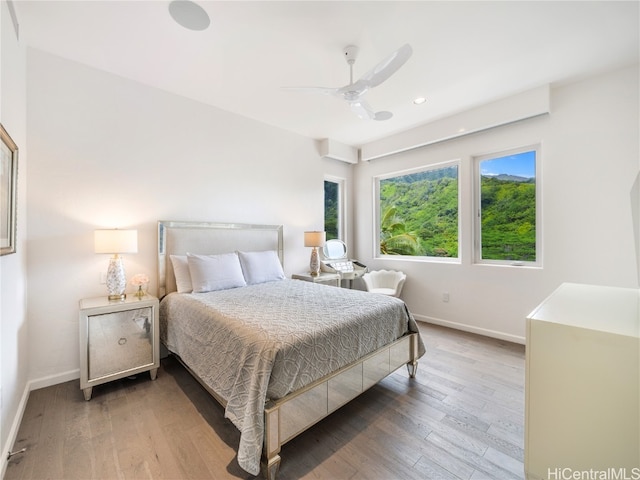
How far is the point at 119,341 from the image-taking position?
223 centimetres

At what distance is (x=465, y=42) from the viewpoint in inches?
85.4

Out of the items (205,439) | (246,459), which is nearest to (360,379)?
(246,459)

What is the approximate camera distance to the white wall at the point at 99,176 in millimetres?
2271

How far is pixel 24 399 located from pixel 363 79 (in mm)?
3456

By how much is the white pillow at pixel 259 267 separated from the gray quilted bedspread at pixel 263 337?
16.9 inches

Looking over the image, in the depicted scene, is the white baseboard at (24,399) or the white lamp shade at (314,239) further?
the white lamp shade at (314,239)

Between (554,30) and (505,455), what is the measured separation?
296 cm

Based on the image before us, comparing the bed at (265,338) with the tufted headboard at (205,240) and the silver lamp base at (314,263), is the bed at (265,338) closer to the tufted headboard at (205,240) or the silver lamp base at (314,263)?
the tufted headboard at (205,240)

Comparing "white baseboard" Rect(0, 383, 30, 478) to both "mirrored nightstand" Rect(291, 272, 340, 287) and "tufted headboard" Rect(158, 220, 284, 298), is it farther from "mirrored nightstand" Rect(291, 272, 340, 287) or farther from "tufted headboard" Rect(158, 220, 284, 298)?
"mirrored nightstand" Rect(291, 272, 340, 287)

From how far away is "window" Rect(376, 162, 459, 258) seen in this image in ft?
12.8

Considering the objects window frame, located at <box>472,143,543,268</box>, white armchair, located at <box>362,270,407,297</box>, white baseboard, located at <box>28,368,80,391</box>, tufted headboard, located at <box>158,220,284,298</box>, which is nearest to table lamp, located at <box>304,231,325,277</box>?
tufted headboard, located at <box>158,220,284,298</box>

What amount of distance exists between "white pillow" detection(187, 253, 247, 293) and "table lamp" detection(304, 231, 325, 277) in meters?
1.22

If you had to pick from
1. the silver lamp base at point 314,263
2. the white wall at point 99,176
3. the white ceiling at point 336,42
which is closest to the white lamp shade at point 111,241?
the white wall at point 99,176

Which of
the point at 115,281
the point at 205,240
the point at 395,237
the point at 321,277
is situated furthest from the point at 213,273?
the point at 395,237
